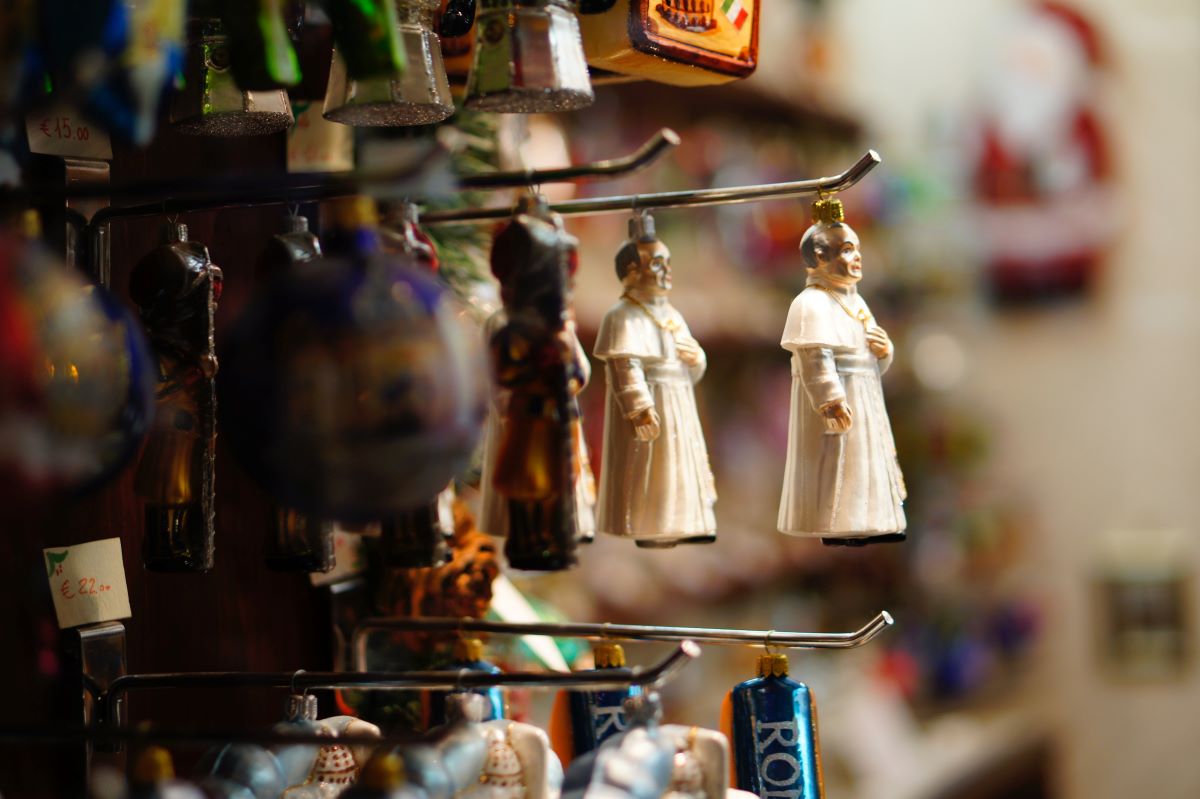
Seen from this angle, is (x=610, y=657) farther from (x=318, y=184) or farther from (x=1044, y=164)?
(x=1044, y=164)

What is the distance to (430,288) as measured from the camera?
0.83 m

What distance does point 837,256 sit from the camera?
127 cm

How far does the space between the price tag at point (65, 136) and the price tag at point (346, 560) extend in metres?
0.47

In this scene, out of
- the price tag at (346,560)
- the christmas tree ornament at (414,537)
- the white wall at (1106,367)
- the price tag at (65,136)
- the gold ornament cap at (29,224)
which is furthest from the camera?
the white wall at (1106,367)

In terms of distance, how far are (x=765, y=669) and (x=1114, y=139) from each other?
3827 mm

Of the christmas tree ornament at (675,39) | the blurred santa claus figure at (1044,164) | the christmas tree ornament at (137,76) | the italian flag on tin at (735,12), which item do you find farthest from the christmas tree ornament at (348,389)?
the blurred santa claus figure at (1044,164)

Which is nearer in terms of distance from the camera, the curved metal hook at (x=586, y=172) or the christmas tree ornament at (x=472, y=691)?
the curved metal hook at (x=586, y=172)

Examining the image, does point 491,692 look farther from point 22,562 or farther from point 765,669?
point 22,562

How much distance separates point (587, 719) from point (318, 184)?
0.60 m

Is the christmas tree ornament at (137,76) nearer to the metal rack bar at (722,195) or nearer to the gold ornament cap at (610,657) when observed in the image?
the metal rack bar at (722,195)

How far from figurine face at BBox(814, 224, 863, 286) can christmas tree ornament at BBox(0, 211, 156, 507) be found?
0.62 m

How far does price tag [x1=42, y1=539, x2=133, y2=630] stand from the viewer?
48.1 inches

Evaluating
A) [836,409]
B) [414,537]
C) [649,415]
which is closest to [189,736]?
[414,537]

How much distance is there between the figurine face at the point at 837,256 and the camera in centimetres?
127
